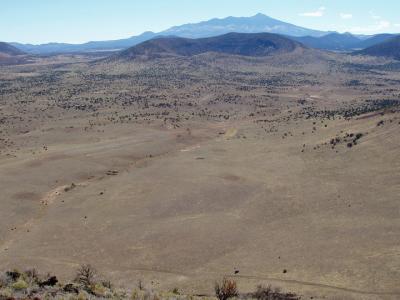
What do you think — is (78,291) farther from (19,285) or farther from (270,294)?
(270,294)

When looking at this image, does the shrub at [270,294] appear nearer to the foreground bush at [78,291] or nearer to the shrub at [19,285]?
the foreground bush at [78,291]

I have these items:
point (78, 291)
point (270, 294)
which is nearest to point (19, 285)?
point (78, 291)

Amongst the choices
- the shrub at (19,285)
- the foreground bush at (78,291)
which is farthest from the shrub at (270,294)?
the shrub at (19,285)

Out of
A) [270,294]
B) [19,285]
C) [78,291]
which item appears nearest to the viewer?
[19,285]

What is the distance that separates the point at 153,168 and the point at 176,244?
25.1 metres

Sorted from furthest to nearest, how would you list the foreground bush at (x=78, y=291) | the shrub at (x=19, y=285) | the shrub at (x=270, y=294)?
1. the shrub at (x=270, y=294)
2. the shrub at (x=19, y=285)
3. the foreground bush at (x=78, y=291)

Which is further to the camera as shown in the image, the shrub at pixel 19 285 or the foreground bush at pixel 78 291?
the shrub at pixel 19 285

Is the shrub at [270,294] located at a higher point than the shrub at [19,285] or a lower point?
lower

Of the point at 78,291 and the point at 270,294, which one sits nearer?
the point at 78,291

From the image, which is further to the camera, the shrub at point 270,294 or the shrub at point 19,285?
the shrub at point 270,294

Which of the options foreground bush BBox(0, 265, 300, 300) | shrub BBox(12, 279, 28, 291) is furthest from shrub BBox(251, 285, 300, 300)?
shrub BBox(12, 279, 28, 291)

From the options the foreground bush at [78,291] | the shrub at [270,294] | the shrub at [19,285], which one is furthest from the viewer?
the shrub at [270,294]

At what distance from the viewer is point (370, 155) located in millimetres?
61531

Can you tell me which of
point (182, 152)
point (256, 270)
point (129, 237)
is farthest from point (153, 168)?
point (256, 270)
